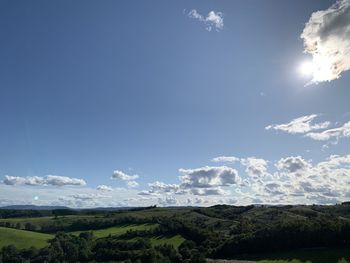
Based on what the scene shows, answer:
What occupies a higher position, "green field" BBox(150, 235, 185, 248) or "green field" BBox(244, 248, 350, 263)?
"green field" BBox(150, 235, 185, 248)

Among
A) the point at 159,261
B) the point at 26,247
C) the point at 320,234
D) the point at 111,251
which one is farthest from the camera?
the point at 26,247

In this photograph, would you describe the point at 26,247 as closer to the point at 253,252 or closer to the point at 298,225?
the point at 253,252

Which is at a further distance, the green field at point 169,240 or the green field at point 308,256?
the green field at point 169,240

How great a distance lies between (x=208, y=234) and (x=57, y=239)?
7452 cm

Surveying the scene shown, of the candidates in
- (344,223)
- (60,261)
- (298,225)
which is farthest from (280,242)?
(60,261)

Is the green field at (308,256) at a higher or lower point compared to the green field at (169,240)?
lower

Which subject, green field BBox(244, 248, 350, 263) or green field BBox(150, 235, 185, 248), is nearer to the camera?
green field BBox(244, 248, 350, 263)

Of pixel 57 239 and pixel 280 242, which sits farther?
pixel 57 239

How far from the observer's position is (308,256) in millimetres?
123938

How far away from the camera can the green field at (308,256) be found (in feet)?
391

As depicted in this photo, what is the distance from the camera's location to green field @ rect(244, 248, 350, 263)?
11906 centimetres

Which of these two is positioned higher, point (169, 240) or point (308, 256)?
point (169, 240)

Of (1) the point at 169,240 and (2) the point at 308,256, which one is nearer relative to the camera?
(2) the point at 308,256

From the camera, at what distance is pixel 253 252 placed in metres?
141
